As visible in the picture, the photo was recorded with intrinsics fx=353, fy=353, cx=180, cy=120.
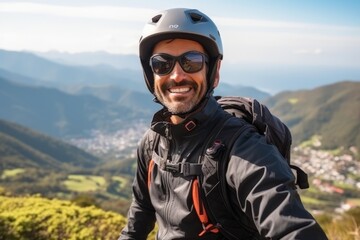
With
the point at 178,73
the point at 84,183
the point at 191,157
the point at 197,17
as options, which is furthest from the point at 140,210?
the point at 84,183

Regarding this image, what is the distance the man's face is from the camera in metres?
2.68

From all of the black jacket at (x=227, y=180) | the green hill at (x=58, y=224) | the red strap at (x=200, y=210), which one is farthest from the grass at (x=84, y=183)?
the red strap at (x=200, y=210)

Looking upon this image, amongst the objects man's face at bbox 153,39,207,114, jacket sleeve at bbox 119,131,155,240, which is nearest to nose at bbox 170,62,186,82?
man's face at bbox 153,39,207,114

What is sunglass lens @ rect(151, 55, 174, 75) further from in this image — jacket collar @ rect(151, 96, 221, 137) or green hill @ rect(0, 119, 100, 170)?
green hill @ rect(0, 119, 100, 170)

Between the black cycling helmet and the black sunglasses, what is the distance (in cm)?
14

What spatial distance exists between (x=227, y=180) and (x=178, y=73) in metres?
0.94

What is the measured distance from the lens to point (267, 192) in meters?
1.88

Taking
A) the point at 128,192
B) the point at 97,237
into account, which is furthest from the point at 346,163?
the point at 97,237

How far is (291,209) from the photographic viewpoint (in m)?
1.79

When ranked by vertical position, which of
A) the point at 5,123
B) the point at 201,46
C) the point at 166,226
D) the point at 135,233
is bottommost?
the point at 5,123

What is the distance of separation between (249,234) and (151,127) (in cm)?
109

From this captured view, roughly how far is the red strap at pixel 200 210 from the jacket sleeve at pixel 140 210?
864 mm

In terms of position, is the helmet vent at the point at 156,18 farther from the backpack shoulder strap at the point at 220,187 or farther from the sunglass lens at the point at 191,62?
the backpack shoulder strap at the point at 220,187

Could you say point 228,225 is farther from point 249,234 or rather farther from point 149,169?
point 149,169
